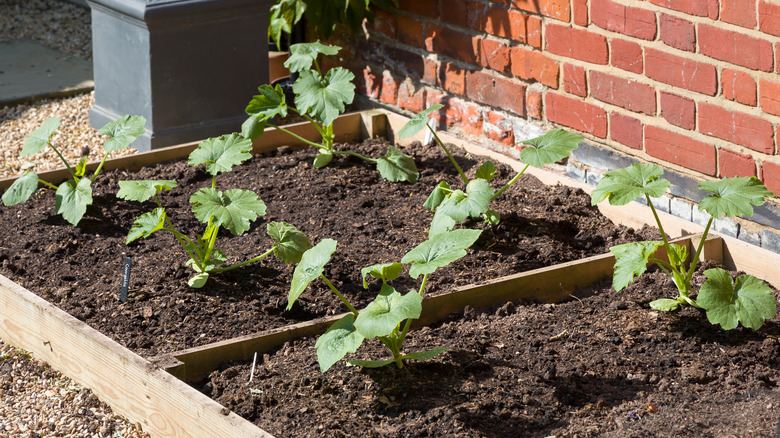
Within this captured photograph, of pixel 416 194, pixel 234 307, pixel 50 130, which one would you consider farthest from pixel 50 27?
pixel 234 307

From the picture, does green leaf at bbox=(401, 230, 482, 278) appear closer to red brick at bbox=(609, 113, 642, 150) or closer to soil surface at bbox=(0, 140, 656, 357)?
soil surface at bbox=(0, 140, 656, 357)

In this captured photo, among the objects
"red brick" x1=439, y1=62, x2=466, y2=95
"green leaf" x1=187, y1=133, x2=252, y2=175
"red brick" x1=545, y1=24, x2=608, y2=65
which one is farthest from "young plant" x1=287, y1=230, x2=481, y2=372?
"red brick" x1=439, y1=62, x2=466, y2=95

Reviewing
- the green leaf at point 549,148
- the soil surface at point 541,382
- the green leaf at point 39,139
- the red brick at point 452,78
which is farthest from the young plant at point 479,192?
the green leaf at point 39,139

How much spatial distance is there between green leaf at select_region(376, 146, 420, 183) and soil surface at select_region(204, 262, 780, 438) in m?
0.92

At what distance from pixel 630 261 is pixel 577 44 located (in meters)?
1.14

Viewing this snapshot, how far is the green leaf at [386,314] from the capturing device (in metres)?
1.88

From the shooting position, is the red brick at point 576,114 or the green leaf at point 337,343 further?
the red brick at point 576,114

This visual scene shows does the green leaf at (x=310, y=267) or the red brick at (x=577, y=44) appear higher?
the red brick at (x=577, y=44)

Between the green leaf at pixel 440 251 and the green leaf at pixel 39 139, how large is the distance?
1.62m

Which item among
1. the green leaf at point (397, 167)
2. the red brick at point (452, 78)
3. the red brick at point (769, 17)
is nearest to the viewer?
the red brick at point (769, 17)

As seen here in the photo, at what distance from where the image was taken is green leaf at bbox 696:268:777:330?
2.22 metres

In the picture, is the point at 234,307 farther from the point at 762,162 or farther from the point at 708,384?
the point at 762,162

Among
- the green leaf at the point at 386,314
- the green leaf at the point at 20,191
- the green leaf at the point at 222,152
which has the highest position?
the green leaf at the point at 386,314

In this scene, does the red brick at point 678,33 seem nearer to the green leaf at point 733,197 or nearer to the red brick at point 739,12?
the red brick at point 739,12
